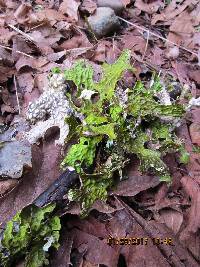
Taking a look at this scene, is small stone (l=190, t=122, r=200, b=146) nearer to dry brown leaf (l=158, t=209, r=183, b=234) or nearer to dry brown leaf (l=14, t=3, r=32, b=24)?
dry brown leaf (l=158, t=209, r=183, b=234)

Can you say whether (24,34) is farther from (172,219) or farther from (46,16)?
(172,219)

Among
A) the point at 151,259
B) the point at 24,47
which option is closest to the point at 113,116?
the point at 151,259

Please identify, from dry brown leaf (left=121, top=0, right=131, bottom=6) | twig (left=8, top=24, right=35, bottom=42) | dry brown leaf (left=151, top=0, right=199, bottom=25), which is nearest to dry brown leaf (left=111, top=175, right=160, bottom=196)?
twig (left=8, top=24, right=35, bottom=42)

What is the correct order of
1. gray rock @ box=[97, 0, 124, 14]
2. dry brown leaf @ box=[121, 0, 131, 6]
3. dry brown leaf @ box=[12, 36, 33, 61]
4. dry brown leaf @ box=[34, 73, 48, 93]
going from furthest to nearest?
dry brown leaf @ box=[121, 0, 131, 6] → gray rock @ box=[97, 0, 124, 14] → dry brown leaf @ box=[12, 36, 33, 61] → dry brown leaf @ box=[34, 73, 48, 93]

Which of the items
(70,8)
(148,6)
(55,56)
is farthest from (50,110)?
(148,6)

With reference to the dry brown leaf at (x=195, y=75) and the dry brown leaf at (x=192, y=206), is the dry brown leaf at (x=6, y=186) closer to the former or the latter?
the dry brown leaf at (x=192, y=206)

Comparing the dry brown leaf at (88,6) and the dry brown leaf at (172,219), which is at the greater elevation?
the dry brown leaf at (88,6)

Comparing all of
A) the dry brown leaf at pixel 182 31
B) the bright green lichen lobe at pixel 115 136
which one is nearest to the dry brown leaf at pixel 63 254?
the bright green lichen lobe at pixel 115 136
